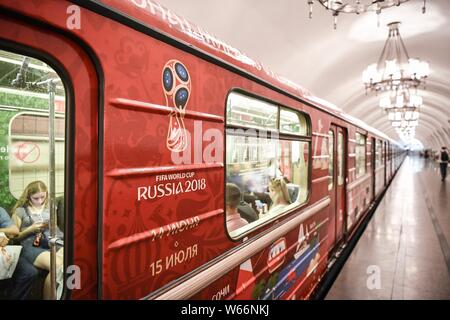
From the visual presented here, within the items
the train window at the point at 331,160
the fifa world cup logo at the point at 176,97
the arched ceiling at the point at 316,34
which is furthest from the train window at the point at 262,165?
the arched ceiling at the point at 316,34

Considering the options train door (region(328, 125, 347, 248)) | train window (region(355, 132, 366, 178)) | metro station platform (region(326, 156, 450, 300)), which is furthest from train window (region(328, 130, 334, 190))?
train window (region(355, 132, 366, 178))

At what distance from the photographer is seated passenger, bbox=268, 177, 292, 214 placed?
325cm

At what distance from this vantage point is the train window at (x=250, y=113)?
224 centimetres

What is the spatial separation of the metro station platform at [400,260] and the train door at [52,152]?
11.4ft

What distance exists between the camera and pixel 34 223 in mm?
1903

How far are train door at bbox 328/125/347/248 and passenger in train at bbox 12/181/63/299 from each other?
3737 mm

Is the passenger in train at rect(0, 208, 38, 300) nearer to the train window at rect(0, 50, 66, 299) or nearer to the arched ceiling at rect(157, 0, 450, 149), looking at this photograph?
the train window at rect(0, 50, 66, 299)

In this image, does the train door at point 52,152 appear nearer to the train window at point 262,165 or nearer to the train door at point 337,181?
the train window at point 262,165

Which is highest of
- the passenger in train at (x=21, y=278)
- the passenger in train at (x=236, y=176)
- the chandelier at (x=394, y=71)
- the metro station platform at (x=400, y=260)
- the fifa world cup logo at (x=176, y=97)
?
the chandelier at (x=394, y=71)

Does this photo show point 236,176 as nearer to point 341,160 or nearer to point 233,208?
point 233,208
